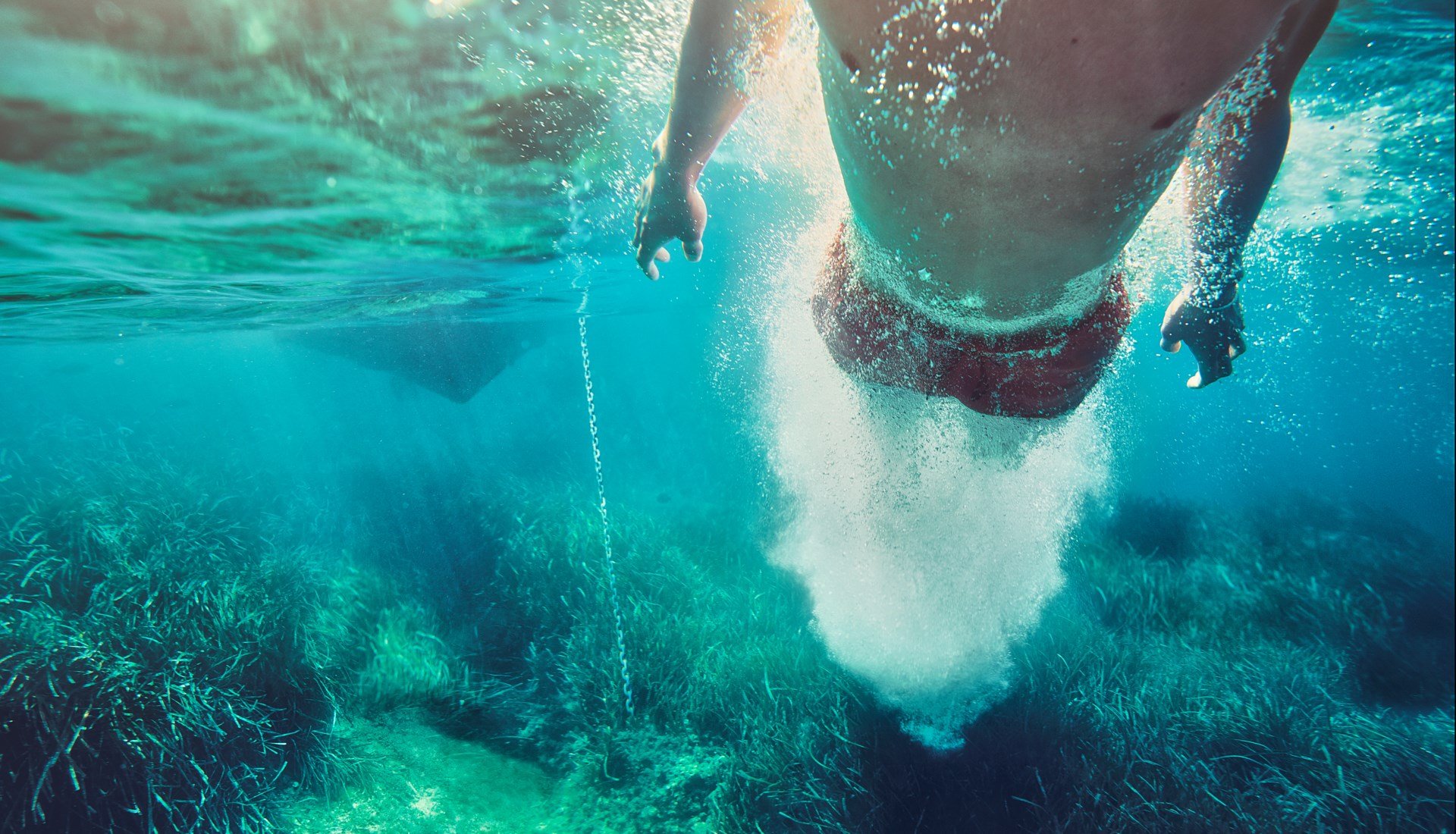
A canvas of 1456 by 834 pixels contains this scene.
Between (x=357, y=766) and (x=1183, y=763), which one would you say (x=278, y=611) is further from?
(x=1183, y=763)

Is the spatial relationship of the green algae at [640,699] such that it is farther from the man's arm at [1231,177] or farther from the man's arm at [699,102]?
the man's arm at [699,102]

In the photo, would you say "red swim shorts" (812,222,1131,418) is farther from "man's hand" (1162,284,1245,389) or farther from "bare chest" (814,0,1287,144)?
"bare chest" (814,0,1287,144)

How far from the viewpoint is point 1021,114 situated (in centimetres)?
145

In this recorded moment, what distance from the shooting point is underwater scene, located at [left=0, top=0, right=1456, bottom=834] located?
369 cm

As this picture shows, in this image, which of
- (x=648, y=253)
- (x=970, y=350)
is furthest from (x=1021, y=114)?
(x=648, y=253)

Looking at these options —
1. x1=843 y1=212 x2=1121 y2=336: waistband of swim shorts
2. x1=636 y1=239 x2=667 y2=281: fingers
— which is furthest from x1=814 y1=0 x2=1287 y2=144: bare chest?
x1=636 y1=239 x2=667 y2=281: fingers

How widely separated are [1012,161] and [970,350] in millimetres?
1072

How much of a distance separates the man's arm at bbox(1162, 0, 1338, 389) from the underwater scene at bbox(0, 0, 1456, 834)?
0.35ft

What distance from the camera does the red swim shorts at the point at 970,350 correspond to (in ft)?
7.88

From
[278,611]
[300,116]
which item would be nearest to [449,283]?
[278,611]

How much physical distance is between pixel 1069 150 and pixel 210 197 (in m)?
7.52

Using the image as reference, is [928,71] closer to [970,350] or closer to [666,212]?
[970,350]

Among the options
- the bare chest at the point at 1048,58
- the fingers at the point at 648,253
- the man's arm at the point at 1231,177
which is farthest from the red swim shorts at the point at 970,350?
the bare chest at the point at 1048,58

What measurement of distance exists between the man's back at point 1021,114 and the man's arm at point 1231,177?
130 millimetres
